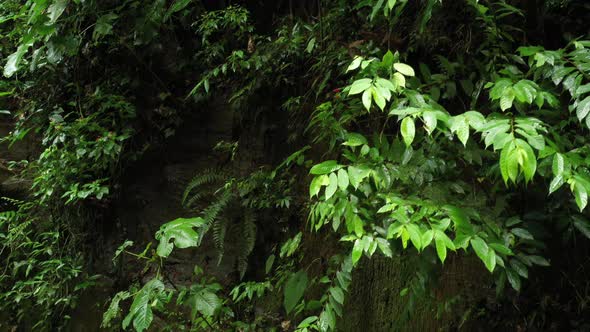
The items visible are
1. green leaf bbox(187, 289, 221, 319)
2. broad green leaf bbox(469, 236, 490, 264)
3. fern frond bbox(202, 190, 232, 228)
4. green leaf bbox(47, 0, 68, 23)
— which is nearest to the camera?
broad green leaf bbox(469, 236, 490, 264)

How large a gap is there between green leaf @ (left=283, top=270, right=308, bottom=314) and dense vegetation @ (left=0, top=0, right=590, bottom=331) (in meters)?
0.02

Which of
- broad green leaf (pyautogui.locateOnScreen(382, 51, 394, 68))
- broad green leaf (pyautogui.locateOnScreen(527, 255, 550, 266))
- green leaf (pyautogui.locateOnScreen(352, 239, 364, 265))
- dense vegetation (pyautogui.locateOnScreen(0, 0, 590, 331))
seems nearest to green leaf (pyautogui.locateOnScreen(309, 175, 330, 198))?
dense vegetation (pyautogui.locateOnScreen(0, 0, 590, 331))

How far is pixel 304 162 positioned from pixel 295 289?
0.96 metres

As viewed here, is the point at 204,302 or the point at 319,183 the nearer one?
the point at 319,183

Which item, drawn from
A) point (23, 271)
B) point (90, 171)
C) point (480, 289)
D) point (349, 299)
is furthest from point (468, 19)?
point (23, 271)

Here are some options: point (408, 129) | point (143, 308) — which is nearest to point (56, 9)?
point (143, 308)

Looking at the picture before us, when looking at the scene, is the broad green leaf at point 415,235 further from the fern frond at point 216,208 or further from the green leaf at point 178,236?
the fern frond at point 216,208

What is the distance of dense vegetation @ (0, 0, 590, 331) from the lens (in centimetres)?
200

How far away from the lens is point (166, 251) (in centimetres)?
226

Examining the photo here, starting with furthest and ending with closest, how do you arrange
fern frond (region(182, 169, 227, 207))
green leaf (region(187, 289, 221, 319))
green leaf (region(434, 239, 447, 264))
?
fern frond (region(182, 169, 227, 207)), green leaf (region(187, 289, 221, 319)), green leaf (region(434, 239, 447, 264))

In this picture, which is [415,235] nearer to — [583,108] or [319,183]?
[319,183]

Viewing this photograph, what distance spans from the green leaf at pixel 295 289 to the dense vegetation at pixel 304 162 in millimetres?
17

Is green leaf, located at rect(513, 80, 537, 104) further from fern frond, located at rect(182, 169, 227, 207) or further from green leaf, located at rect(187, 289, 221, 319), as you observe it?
fern frond, located at rect(182, 169, 227, 207)

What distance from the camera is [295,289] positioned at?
274cm
